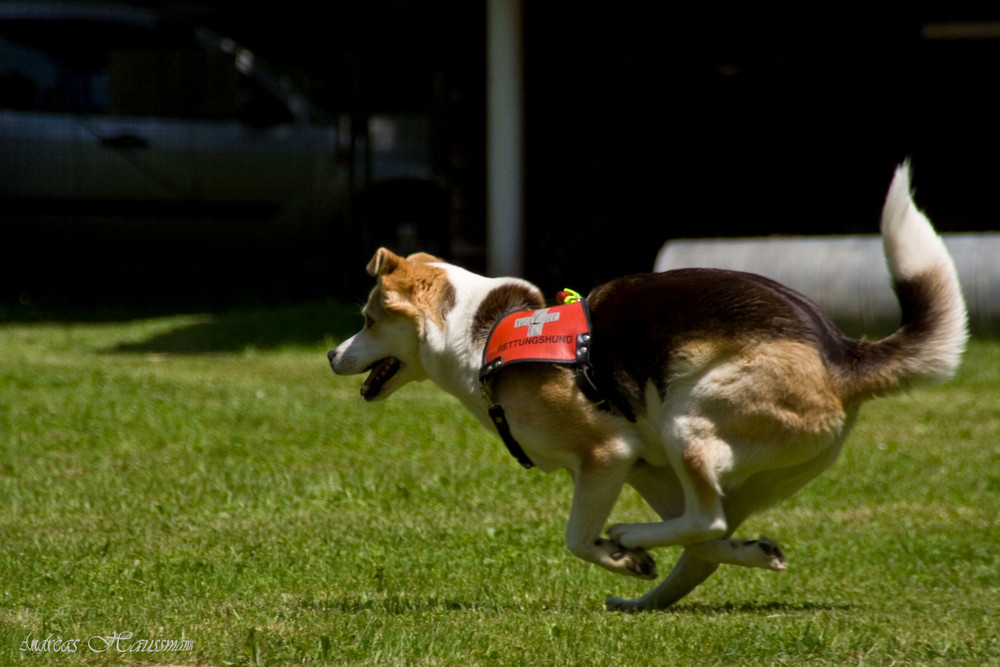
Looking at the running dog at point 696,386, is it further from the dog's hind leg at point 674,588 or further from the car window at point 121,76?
the car window at point 121,76

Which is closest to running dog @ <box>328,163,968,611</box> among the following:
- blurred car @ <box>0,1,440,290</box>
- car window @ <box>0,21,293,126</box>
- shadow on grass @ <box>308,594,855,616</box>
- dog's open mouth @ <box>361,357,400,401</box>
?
shadow on grass @ <box>308,594,855,616</box>

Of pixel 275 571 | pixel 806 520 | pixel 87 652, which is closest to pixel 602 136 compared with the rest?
pixel 806 520

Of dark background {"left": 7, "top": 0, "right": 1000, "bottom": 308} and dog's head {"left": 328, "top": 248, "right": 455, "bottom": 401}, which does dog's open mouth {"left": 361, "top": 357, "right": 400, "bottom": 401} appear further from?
dark background {"left": 7, "top": 0, "right": 1000, "bottom": 308}

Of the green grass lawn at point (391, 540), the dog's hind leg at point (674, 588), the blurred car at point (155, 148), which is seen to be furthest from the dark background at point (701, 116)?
the dog's hind leg at point (674, 588)

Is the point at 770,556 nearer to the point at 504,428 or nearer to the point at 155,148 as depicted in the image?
the point at 504,428

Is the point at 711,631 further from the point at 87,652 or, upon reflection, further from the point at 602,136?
the point at 602,136

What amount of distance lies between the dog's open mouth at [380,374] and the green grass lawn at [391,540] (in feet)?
2.62

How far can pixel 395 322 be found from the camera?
531 centimetres

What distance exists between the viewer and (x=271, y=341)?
12320 millimetres

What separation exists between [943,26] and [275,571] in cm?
1278

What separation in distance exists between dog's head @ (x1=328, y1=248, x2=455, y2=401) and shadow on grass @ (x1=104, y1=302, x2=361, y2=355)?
6771 millimetres

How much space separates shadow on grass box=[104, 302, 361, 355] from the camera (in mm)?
12195

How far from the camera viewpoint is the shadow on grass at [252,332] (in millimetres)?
12195

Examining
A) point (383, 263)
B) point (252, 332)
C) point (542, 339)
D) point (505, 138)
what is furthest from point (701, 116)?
point (542, 339)
